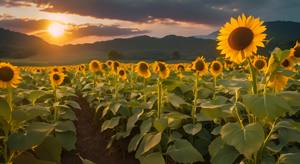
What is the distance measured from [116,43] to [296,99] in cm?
19033

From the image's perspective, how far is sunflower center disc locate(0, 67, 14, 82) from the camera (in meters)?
6.20

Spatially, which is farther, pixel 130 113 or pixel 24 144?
pixel 130 113

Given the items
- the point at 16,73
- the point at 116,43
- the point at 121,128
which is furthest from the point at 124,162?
the point at 116,43

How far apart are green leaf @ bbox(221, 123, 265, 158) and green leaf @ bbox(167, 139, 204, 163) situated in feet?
4.46

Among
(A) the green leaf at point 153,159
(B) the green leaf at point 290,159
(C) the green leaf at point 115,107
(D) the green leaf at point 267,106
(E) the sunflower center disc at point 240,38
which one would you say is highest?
(E) the sunflower center disc at point 240,38

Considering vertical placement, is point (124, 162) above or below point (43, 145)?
below

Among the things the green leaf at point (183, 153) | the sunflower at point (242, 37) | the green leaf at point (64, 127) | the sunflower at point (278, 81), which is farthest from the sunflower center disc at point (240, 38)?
the green leaf at point (64, 127)

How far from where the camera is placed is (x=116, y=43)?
194 meters

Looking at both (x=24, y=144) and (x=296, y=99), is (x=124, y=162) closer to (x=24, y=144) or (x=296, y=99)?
(x=24, y=144)

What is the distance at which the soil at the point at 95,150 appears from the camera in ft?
27.9

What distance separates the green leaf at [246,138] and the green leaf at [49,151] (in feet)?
6.59

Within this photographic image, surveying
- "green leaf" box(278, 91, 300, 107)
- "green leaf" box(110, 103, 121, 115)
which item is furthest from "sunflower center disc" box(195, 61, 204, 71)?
"green leaf" box(278, 91, 300, 107)

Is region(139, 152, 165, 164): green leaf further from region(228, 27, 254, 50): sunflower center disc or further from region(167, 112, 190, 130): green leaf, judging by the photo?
region(228, 27, 254, 50): sunflower center disc

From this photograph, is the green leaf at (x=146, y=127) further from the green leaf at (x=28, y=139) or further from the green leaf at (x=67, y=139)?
the green leaf at (x=28, y=139)
